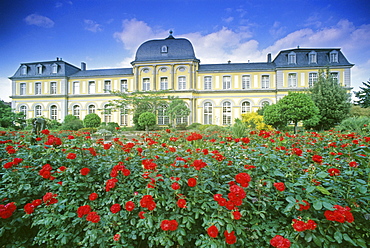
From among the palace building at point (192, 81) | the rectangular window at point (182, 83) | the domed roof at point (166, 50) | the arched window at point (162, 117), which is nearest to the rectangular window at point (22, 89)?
the palace building at point (192, 81)

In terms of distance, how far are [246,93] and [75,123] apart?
21.0 m

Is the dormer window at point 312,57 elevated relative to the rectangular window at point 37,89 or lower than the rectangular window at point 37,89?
elevated

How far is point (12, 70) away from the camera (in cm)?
2897

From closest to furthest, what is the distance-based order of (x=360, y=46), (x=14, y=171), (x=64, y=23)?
(x=14, y=171)
(x=64, y=23)
(x=360, y=46)

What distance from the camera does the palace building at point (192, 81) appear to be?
24938 mm

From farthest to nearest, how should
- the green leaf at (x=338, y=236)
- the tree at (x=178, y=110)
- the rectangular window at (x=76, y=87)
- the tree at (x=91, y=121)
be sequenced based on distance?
the rectangular window at (x=76, y=87) < the tree at (x=178, y=110) < the tree at (x=91, y=121) < the green leaf at (x=338, y=236)

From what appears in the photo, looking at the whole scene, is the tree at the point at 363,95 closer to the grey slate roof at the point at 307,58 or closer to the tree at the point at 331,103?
the grey slate roof at the point at 307,58

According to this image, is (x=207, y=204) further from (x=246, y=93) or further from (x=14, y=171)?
(x=246, y=93)

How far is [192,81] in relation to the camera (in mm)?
25531

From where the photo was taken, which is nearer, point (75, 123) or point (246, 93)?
point (75, 123)

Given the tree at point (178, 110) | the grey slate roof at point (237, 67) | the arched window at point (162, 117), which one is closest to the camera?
the tree at point (178, 110)

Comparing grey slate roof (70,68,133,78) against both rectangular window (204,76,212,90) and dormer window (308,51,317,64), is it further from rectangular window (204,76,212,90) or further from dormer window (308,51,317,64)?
dormer window (308,51,317,64)

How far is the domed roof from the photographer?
25688mm

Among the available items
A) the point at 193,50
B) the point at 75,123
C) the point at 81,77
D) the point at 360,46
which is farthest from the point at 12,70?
the point at 360,46
